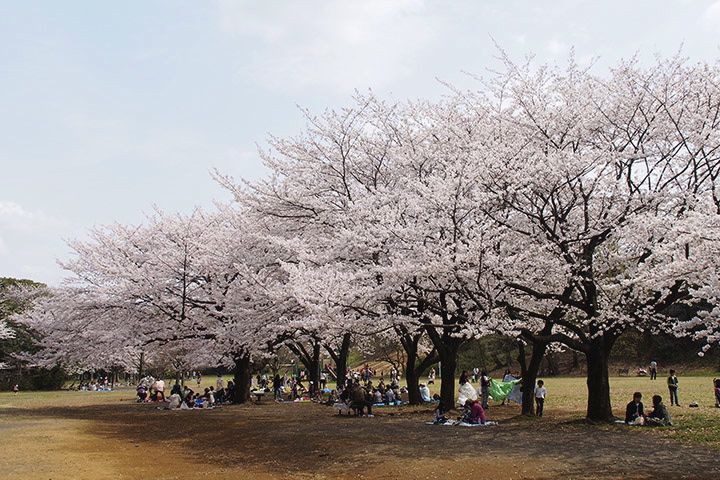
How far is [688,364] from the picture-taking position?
149 feet

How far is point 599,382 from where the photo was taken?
15.3 meters

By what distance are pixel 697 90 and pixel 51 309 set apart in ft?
82.5

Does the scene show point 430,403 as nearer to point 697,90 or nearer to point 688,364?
point 697,90

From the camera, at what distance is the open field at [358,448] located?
9.89 meters

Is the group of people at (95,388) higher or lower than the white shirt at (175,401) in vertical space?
lower

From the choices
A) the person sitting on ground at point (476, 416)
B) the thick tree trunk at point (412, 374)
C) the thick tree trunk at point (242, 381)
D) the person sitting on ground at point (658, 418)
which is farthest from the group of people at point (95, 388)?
the person sitting on ground at point (658, 418)

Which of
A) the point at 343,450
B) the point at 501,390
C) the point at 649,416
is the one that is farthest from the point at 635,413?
the point at 501,390

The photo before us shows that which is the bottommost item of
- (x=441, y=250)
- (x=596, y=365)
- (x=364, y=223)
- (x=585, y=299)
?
(x=596, y=365)

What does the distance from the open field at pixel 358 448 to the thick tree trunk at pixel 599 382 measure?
0.52 m

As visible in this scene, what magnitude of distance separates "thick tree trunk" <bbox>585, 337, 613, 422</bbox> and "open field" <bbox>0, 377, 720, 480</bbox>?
52 centimetres

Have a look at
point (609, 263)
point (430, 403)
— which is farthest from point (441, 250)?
point (430, 403)

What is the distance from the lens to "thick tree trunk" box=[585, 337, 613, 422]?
15195 mm

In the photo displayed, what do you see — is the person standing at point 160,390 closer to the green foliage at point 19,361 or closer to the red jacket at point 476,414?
the green foliage at point 19,361

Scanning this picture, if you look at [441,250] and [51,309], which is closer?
[441,250]
